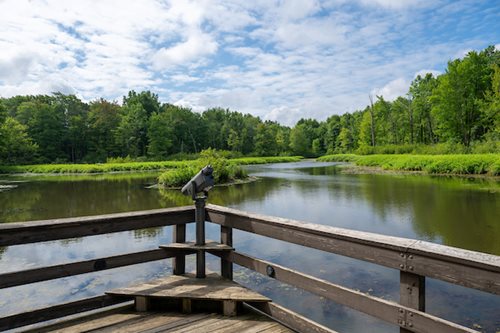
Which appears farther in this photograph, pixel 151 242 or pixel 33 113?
pixel 33 113

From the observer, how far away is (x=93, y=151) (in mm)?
51688

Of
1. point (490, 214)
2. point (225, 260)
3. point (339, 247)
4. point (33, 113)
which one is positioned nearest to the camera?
point (339, 247)

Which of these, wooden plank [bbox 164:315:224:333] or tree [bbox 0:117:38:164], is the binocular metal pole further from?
tree [bbox 0:117:38:164]

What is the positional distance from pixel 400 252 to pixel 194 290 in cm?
182

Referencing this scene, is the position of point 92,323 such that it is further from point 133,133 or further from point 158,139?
point 133,133

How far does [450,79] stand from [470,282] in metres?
37.6

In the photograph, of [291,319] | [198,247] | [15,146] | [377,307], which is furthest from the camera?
[15,146]

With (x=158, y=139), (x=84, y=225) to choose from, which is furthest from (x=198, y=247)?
(x=158, y=139)

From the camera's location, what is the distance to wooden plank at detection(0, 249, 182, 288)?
261cm

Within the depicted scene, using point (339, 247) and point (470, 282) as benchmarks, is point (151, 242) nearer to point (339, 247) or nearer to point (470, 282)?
point (339, 247)

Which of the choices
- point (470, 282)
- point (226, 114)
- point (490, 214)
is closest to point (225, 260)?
point (470, 282)

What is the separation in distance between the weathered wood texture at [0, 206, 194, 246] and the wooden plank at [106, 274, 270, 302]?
0.53 metres

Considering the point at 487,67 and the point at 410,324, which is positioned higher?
the point at 487,67

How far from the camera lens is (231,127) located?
64.9 meters
